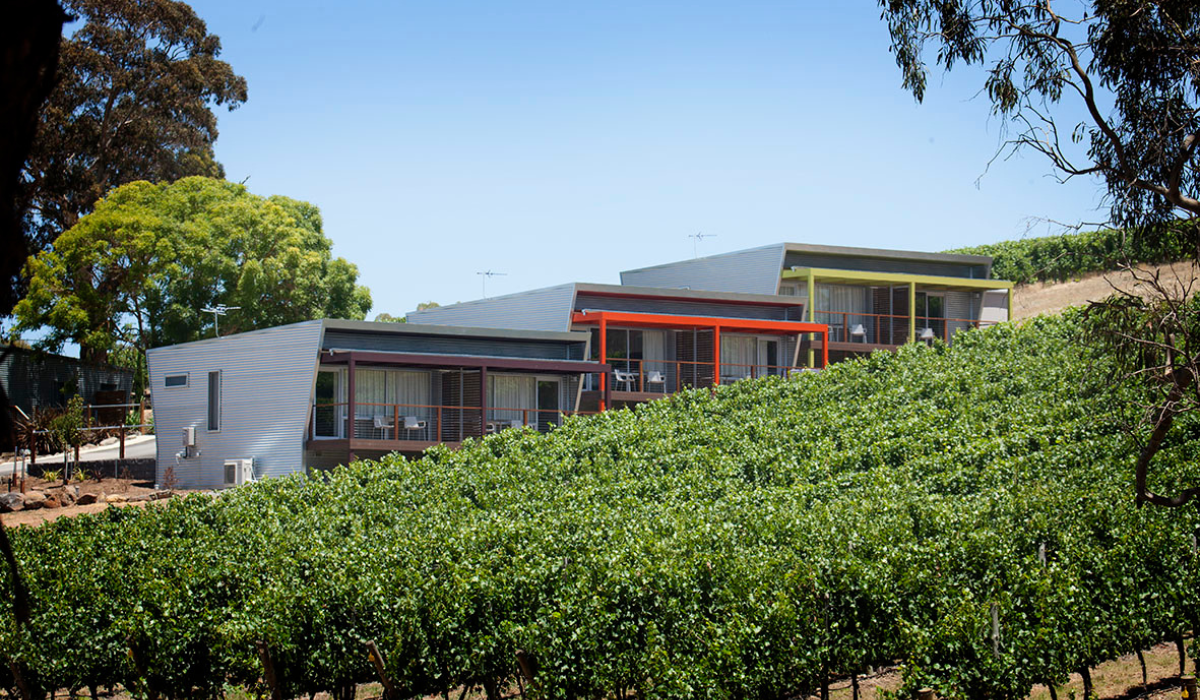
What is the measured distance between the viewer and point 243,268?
40.5 m

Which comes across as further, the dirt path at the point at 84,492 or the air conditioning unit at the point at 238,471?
the air conditioning unit at the point at 238,471

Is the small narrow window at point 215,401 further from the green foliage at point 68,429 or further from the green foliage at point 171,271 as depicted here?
the green foliage at point 171,271

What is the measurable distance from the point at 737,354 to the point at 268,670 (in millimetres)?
25848

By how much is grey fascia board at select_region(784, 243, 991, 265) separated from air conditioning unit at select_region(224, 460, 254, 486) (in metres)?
20.0

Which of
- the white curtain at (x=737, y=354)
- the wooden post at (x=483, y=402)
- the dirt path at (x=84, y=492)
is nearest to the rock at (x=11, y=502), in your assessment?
the dirt path at (x=84, y=492)

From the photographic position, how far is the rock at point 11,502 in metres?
26.4

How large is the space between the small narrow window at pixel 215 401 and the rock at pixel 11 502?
4.74m

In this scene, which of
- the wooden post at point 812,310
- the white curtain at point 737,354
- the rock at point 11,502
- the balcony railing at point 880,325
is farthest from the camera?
the balcony railing at point 880,325

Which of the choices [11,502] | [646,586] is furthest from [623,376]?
[646,586]

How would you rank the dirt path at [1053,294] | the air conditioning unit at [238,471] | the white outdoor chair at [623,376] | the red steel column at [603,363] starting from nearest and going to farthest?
the air conditioning unit at [238,471], the red steel column at [603,363], the white outdoor chair at [623,376], the dirt path at [1053,294]

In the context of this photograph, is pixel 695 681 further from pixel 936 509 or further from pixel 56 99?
pixel 56 99

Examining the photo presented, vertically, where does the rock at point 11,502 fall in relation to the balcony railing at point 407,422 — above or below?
below

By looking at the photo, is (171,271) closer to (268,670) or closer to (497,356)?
(497,356)

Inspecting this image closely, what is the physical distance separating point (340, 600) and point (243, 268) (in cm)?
2963
